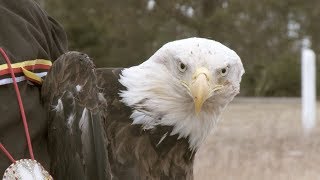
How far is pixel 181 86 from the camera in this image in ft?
9.31

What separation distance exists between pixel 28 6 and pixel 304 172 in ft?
16.2

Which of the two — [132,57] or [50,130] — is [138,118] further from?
[132,57]

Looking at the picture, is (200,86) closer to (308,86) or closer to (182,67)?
(182,67)

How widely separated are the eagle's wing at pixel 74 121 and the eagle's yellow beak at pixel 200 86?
41 centimetres

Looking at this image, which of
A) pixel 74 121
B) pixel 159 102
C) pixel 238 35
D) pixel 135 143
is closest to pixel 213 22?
pixel 238 35

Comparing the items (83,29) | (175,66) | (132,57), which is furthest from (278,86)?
(175,66)

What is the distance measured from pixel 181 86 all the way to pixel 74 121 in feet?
1.86

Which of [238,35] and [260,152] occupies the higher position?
[238,35]

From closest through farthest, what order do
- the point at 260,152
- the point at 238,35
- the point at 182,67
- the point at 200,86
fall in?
the point at 200,86, the point at 182,67, the point at 260,152, the point at 238,35

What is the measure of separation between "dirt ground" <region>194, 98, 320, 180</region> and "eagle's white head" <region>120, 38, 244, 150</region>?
3386 millimetres

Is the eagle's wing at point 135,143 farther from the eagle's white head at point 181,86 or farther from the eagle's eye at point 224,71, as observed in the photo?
the eagle's eye at point 224,71

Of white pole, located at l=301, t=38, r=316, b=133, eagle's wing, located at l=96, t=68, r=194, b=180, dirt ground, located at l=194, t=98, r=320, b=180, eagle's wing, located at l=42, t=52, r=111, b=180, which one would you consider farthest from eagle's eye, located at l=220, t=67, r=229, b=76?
white pole, located at l=301, t=38, r=316, b=133

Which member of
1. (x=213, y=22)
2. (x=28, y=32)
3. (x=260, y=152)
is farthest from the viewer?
(x=213, y=22)

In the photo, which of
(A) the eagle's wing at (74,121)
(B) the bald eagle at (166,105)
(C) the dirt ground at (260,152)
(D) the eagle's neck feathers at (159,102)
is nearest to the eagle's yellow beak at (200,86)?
(B) the bald eagle at (166,105)
